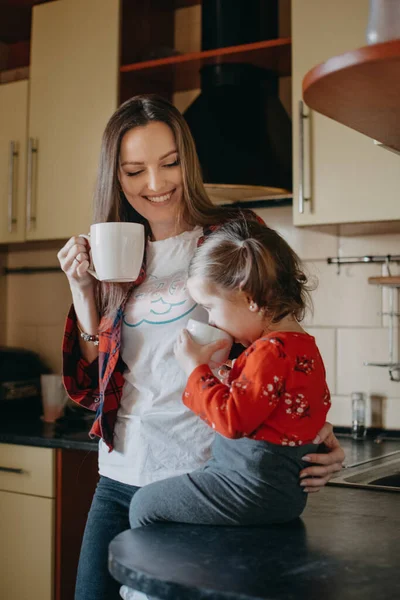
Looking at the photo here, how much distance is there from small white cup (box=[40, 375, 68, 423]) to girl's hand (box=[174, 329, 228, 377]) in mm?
1635

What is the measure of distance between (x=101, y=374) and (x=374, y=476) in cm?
68

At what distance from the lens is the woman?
1.38 m

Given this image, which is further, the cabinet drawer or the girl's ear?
the cabinet drawer

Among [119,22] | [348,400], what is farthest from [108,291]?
[119,22]

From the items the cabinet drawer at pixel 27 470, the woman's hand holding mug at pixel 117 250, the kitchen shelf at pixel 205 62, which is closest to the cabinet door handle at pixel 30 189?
the kitchen shelf at pixel 205 62

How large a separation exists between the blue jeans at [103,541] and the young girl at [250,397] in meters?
0.23

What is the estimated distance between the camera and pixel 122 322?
1.47 metres

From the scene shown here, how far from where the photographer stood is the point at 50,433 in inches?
94.4

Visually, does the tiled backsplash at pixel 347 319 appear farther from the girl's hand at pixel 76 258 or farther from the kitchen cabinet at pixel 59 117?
the girl's hand at pixel 76 258

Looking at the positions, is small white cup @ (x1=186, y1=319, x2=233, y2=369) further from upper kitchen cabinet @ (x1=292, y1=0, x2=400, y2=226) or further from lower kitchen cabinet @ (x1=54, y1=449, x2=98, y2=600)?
lower kitchen cabinet @ (x1=54, y1=449, x2=98, y2=600)

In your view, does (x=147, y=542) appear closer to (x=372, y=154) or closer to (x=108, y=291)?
(x=108, y=291)

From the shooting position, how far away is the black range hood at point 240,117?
2.32 meters

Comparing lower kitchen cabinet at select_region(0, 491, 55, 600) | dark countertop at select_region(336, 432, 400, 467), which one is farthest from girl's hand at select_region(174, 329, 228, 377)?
lower kitchen cabinet at select_region(0, 491, 55, 600)

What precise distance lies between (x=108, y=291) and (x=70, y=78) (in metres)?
1.47
